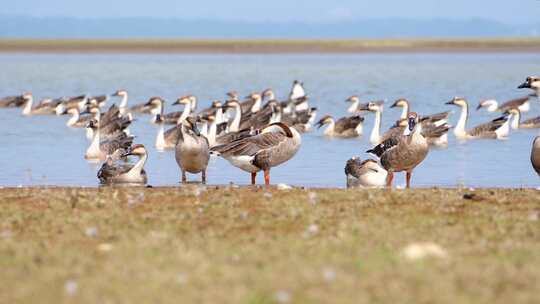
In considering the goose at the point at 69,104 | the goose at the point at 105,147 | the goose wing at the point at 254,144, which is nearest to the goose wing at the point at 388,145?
the goose wing at the point at 254,144

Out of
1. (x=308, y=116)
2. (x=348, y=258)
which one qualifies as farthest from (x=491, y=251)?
(x=308, y=116)

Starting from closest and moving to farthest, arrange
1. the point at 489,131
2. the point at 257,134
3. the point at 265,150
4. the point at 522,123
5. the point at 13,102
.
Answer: the point at 265,150
the point at 257,134
the point at 489,131
the point at 522,123
the point at 13,102

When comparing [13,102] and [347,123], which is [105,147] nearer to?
[347,123]

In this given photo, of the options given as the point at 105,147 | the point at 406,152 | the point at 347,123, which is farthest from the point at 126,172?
the point at 347,123

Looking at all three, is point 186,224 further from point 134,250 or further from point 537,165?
point 537,165

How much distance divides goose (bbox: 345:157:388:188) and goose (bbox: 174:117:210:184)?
2.60 m

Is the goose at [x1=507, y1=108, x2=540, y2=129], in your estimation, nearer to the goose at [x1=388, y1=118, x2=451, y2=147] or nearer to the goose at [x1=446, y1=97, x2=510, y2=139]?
the goose at [x1=446, y1=97, x2=510, y2=139]

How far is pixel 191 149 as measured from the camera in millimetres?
17875

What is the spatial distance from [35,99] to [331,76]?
22670 millimetres

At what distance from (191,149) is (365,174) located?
308cm

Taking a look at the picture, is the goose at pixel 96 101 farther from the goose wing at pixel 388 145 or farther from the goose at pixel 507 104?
the goose wing at pixel 388 145

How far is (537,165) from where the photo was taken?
53.7 ft

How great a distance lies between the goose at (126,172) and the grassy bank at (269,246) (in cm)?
331

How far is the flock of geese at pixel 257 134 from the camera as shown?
17.2 metres
